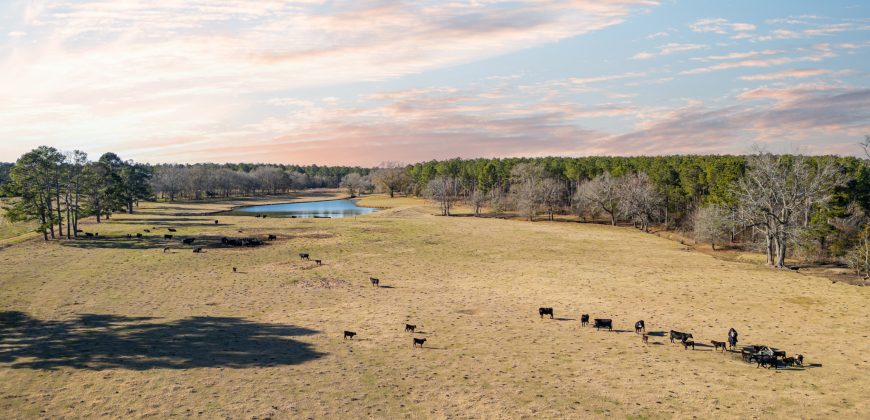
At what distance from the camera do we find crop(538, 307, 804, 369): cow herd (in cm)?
2961

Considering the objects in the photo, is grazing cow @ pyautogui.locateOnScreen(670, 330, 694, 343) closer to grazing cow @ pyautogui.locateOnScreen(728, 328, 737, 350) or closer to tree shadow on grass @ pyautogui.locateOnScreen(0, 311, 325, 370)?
grazing cow @ pyautogui.locateOnScreen(728, 328, 737, 350)

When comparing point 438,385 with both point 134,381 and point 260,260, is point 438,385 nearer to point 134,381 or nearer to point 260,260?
point 134,381

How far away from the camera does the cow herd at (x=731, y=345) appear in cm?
2961

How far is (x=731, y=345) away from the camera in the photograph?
1302 inches

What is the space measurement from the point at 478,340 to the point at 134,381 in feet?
70.2

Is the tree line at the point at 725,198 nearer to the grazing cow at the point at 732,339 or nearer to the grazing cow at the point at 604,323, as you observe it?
the grazing cow at the point at 732,339

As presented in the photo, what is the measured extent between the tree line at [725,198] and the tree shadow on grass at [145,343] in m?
62.8

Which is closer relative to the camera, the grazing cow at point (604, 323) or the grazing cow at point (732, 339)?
the grazing cow at point (732, 339)

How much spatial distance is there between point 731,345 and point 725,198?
6313 centimetres

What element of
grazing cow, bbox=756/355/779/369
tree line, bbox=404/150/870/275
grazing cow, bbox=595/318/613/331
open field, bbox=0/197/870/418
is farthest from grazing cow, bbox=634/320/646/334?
tree line, bbox=404/150/870/275

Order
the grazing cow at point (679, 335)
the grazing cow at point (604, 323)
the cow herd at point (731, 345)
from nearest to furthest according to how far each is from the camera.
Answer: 1. the cow herd at point (731, 345)
2. the grazing cow at point (679, 335)
3. the grazing cow at point (604, 323)

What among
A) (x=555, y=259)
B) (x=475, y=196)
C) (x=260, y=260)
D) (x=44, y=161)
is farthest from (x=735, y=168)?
(x=44, y=161)

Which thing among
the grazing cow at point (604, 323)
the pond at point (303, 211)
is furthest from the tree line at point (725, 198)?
the grazing cow at point (604, 323)

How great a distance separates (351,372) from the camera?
28328 mm
